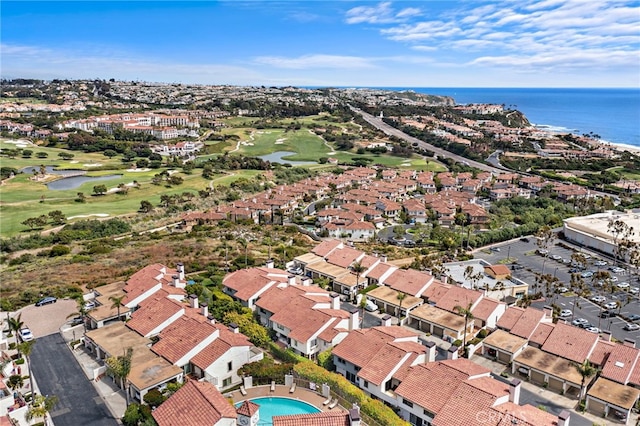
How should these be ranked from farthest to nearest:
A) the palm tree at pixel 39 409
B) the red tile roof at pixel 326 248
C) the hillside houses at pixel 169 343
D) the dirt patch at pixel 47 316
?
the red tile roof at pixel 326 248, the dirt patch at pixel 47 316, the hillside houses at pixel 169 343, the palm tree at pixel 39 409

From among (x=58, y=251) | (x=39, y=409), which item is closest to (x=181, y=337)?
(x=39, y=409)

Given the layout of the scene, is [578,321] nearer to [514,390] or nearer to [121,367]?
[514,390]

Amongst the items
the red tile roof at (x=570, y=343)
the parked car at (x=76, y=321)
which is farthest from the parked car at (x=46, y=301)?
the red tile roof at (x=570, y=343)

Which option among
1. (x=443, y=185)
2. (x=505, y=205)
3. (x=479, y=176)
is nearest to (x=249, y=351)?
(x=505, y=205)

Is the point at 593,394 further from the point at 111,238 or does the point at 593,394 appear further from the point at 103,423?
the point at 111,238

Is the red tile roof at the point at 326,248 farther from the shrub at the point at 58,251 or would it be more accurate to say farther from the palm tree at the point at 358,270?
the shrub at the point at 58,251

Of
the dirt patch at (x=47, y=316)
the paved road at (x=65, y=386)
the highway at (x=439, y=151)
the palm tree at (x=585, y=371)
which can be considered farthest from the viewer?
the highway at (x=439, y=151)

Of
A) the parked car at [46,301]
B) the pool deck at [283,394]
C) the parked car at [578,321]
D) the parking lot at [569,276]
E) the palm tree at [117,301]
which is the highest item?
the palm tree at [117,301]
